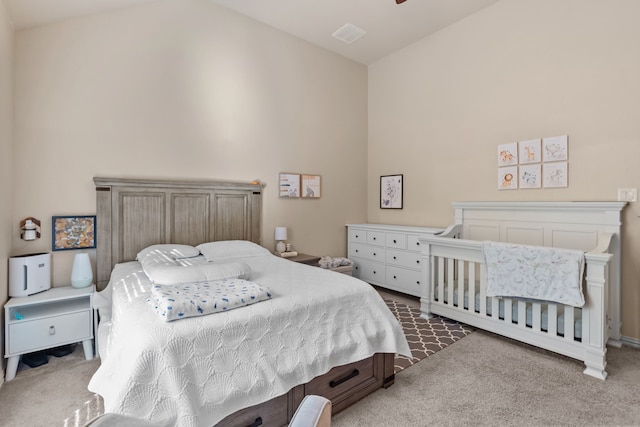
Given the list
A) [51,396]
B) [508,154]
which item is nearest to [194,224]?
[51,396]

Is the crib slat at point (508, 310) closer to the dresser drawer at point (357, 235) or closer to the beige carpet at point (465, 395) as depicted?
the beige carpet at point (465, 395)

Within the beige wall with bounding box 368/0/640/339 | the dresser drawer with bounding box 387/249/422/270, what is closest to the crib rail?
the dresser drawer with bounding box 387/249/422/270

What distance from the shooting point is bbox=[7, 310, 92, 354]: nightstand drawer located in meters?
2.19

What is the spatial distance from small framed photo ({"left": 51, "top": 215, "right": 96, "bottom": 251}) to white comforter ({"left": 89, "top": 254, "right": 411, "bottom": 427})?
992mm

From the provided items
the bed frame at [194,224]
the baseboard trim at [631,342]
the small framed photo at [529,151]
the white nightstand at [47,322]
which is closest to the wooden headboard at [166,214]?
the bed frame at [194,224]

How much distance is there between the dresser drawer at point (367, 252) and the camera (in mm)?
4332

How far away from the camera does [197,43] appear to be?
3.42 metres

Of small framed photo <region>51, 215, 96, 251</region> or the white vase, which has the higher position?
small framed photo <region>51, 215, 96, 251</region>

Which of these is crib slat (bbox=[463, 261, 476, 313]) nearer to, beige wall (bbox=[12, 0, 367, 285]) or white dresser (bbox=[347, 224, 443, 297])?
white dresser (bbox=[347, 224, 443, 297])

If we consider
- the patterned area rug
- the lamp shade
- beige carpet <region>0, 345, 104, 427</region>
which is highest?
the lamp shade

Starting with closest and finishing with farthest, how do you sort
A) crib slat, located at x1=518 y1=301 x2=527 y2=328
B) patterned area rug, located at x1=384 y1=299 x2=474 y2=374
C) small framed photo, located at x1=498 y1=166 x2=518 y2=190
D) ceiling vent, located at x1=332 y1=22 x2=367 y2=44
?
patterned area rug, located at x1=384 y1=299 x2=474 y2=374 < crib slat, located at x1=518 y1=301 x2=527 y2=328 < small framed photo, located at x1=498 y1=166 x2=518 y2=190 < ceiling vent, located at x1=332 y1=22 x2=367 y2=44

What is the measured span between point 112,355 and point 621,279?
3740 millimetres

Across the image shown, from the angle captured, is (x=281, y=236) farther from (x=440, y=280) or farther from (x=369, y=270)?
(x=440, y=280)

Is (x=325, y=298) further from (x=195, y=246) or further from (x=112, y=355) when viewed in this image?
(x=195, y=246)
